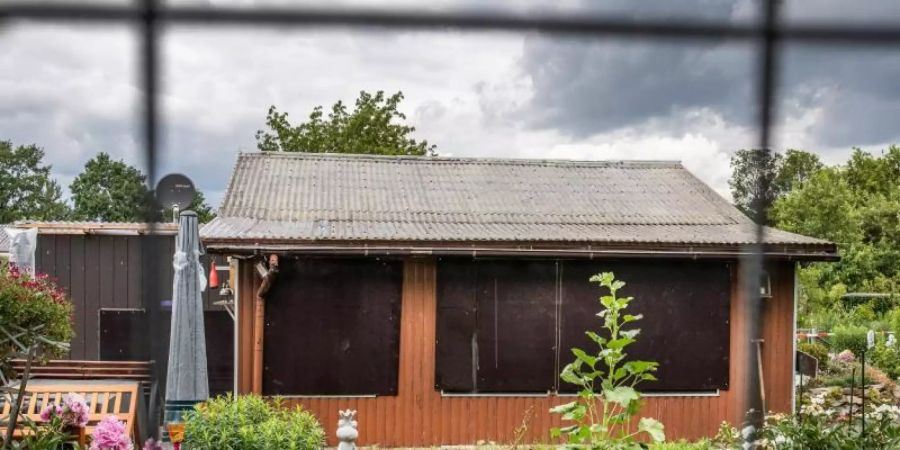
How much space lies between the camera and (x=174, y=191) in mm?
596

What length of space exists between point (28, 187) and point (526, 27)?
0.47 meters

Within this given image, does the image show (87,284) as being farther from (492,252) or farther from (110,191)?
(110,191)

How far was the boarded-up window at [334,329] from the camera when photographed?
17.9 ft

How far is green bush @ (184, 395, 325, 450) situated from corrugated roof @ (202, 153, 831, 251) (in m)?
1.34

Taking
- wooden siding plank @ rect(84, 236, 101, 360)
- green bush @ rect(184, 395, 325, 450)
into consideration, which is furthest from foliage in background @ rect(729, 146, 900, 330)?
wooden siding plank @ rect(84, 236, 101, 360)


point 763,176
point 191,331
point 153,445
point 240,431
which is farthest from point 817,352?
point 153,445

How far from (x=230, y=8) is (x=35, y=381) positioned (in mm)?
4343

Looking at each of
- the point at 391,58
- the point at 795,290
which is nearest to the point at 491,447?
the point at 795,290

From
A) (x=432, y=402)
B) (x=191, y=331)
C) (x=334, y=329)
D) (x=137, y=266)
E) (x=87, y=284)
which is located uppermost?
(x=137, y=266)

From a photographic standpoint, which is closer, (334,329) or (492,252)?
(492,252)

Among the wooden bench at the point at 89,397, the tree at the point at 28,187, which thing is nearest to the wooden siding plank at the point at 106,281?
the wooden bench at the point at 89,397

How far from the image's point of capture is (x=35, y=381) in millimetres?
4117

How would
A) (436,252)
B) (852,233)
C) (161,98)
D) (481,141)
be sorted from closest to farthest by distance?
(161,98) → (481,141) → (852,233) → (436,252)

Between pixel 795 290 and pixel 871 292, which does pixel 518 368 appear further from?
pixel 871 292
